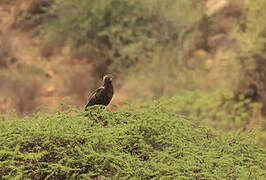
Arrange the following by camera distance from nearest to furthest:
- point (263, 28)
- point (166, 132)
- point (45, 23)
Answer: point (166, 132) < point (263, 28) < point (45, 23)

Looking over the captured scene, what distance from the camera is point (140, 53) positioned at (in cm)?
1869

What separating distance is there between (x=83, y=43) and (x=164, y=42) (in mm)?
3374

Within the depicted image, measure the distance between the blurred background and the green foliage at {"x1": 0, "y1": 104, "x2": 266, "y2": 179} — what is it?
34.7 feet

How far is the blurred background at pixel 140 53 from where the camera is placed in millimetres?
15680

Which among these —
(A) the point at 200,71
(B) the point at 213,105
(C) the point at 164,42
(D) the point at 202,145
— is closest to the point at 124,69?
(C) the point at 164,42

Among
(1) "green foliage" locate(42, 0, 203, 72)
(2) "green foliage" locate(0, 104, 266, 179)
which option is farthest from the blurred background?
(2) "green foliage" locate(0, 104, 266, 179)

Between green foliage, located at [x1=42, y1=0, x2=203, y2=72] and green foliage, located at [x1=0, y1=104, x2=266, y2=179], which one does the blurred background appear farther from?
green foliage, located at [x1=0, y1=104, x2=266, y2=179]

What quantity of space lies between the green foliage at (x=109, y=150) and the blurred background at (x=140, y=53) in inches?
A: 417

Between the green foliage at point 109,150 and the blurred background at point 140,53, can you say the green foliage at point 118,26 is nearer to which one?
the blurred background at point 140,53

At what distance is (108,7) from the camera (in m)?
19.1

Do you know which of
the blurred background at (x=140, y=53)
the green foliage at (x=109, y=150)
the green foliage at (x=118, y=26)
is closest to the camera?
the green foliage at (x=109, y=150)

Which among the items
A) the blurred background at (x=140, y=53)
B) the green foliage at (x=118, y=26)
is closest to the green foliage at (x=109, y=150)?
the blurred background at (x=140, y=53)

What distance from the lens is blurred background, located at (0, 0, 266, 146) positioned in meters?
15.7

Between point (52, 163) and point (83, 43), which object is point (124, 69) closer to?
point (83, 43)
